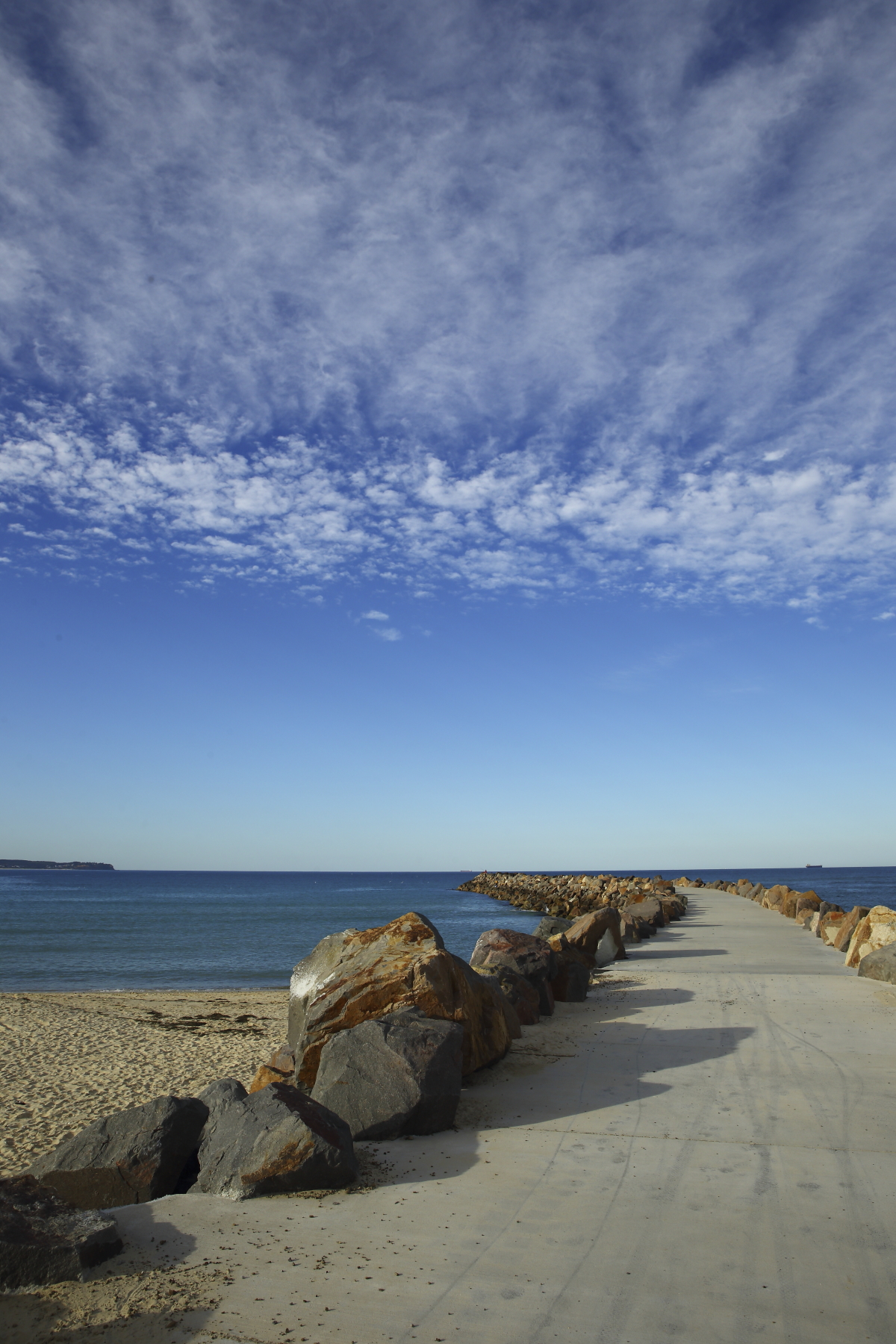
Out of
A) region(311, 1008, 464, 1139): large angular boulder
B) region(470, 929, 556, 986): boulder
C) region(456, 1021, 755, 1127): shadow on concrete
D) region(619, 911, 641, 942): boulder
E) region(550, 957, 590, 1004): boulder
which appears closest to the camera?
region(311, 1008, 464, 1139): large angular boulder

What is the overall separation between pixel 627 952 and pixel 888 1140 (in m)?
12.4

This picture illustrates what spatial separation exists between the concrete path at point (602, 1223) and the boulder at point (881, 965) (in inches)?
196

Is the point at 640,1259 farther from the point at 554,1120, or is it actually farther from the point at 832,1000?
the point at 832,1000

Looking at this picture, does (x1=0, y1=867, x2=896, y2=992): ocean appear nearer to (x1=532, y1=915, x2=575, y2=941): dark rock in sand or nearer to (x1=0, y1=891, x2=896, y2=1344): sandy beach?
(x1=532, y1=915, x2=575, y2=941): dark rock in sand

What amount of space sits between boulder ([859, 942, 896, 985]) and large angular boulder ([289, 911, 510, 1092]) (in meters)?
7.44

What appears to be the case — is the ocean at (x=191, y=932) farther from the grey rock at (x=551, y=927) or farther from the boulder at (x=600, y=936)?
the boulder at (x=600, y=936)

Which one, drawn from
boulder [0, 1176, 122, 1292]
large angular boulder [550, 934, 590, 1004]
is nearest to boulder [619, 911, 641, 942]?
large angular boulder [550, 934, 590, 1004]

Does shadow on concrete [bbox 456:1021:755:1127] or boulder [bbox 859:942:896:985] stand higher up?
boulder [bbox 859:942:896:985]

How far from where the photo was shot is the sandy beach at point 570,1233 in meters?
3.72

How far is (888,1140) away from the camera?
5.95 metres

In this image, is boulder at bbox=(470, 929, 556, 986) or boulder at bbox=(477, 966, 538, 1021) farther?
boulder at bbox=(470, 929, 556, 986)

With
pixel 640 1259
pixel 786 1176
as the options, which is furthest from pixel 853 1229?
pixel 640 1259

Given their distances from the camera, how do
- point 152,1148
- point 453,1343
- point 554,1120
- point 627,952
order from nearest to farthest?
1. point 453,1343
2. point 152,1148
3. point 554,1120
4. point 627,952

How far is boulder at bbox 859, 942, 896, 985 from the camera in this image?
41.8 feet
